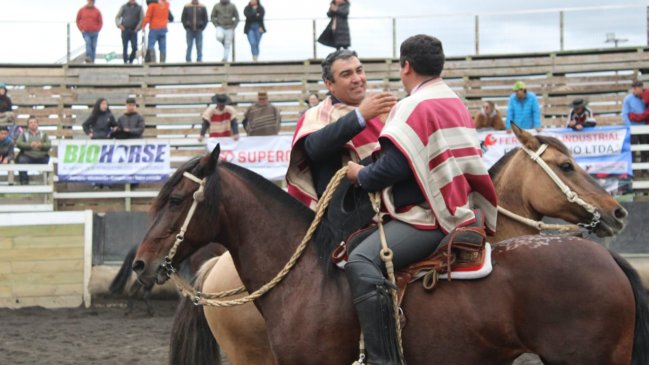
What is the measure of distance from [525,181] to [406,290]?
2.34 meters

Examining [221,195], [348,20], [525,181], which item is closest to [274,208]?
[221,195]

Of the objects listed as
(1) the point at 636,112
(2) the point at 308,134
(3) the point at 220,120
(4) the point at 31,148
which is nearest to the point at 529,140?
(2) the point at 308,134

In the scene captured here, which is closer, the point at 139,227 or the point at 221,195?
the point at 221,195

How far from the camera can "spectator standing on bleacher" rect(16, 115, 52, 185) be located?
15758 millimetres

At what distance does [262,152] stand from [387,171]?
10.6 meters

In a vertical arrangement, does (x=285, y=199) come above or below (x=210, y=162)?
below

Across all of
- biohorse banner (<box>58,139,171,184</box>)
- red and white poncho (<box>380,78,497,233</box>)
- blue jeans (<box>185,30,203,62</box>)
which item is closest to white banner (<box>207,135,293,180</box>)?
biohorse banner (<box>58,139,171,184</box>)

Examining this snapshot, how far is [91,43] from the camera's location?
21172 mm

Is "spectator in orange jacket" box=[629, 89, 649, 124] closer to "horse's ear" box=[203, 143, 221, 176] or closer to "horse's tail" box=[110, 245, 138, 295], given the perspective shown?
"horse's tail" box=[110, 245, 138, 295]

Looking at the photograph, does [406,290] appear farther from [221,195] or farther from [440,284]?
[221,195]

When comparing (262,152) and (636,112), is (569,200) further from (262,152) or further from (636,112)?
(636,112)

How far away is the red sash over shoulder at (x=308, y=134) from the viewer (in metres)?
5.11

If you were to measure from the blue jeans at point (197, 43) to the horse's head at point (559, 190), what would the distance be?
1495cm

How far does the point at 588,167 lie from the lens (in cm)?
1416
